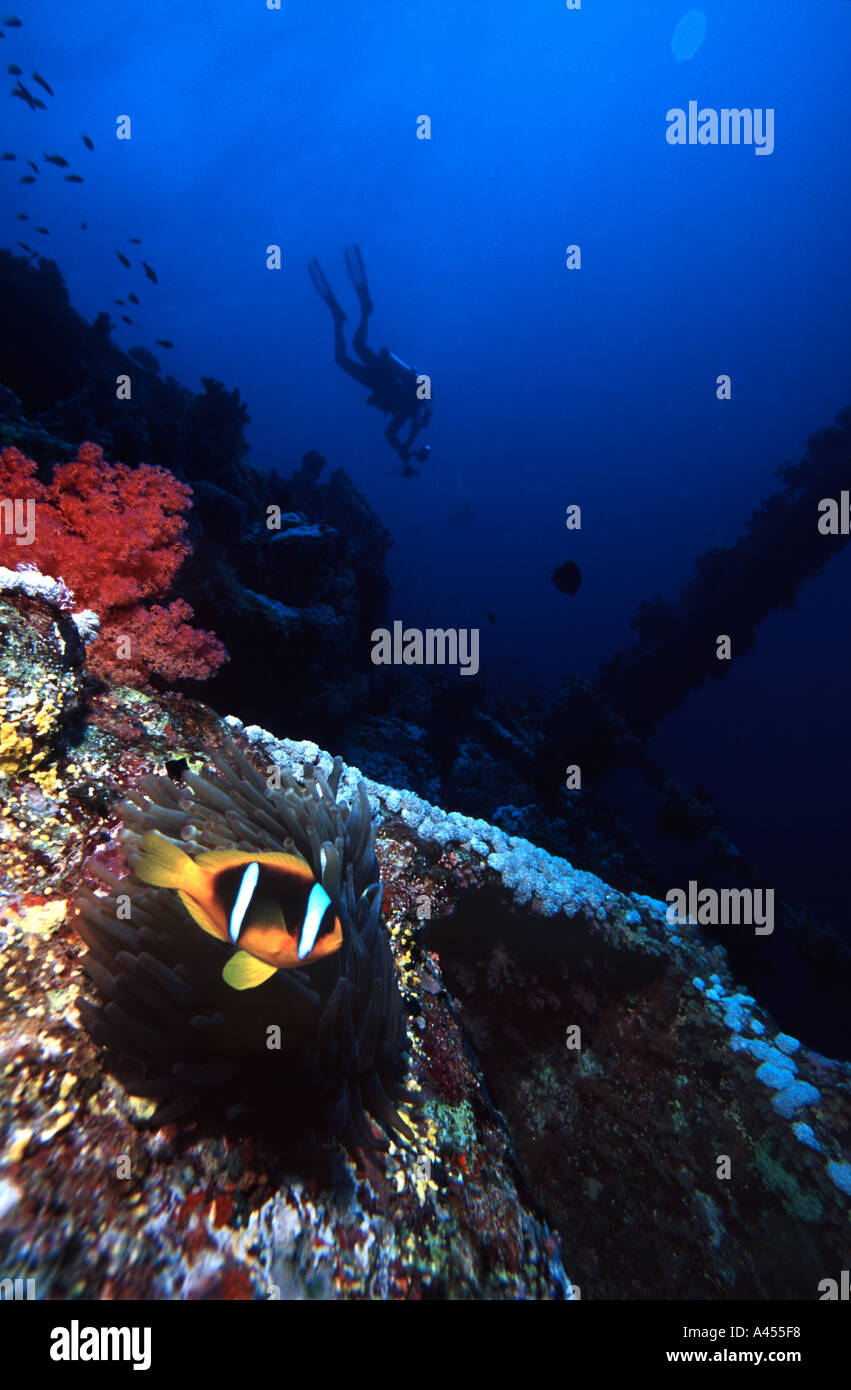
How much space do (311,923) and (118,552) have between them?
10.2ft

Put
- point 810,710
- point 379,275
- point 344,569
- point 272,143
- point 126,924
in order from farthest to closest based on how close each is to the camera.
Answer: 1. point 379,275
2. point 810,710
3. point 272,143
4. point 344,569
5. point 126,924

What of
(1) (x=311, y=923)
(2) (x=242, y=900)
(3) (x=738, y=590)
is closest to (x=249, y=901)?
(2) (x=242, y=900)

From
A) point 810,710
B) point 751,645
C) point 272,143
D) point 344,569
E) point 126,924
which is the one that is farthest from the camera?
point 810,710

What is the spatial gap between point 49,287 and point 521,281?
114877 mm

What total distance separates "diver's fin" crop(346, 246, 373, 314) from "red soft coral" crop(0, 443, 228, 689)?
22230 mm

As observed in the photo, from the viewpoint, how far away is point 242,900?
1357 millimetres

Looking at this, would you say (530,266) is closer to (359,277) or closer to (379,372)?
(359,277)

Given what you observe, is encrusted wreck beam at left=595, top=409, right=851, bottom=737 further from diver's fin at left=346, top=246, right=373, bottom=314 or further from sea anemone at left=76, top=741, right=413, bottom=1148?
diver's fin at left=346, top=246, right=373, bottom=314

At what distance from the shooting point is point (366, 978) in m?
1.90

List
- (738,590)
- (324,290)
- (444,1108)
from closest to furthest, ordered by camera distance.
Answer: (444,1108), (738,590), (324,290)

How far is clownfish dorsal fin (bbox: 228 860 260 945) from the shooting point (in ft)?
4.43

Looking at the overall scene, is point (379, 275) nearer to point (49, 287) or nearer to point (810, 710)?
point (810, 710)

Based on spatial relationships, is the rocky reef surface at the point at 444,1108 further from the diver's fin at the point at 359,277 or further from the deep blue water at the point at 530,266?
the deep blue water at the point at 530,266

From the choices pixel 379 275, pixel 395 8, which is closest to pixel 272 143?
pixel 395 8
